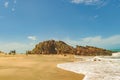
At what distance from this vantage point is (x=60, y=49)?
3491cm

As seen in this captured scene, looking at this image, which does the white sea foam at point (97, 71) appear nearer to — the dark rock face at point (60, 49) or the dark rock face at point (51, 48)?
the dark rock face at point (60, 49)

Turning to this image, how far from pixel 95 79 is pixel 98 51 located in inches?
1062

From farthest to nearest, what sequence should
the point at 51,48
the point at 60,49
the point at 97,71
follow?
the point at 51,48 < the point at 60,49 < the point at 97,71

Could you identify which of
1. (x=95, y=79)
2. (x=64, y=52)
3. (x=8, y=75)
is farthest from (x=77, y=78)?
(x=64, y=52)

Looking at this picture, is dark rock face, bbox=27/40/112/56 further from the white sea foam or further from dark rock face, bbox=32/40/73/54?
the white sea foam

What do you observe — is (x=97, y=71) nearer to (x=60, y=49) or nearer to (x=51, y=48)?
(x=60, y=49)

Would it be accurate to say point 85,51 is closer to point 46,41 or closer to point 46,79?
point 46,41

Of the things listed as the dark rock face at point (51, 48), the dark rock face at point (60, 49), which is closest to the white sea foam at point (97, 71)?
the dark rock face at point (60, 49)

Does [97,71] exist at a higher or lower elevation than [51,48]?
lower

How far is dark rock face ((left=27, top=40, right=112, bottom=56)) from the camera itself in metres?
34.4

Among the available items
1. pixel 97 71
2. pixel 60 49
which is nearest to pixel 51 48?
pixel 60 49

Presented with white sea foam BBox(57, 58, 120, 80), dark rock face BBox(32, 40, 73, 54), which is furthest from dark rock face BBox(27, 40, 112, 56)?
white sea foam BBox(57, 58, 120, 80)

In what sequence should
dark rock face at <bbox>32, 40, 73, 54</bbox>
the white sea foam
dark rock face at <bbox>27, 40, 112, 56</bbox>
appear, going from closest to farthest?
the white sea foam → dark rock face at <bbox>27, 40, 112, 56</bbox> → dark rock face at <bbox>32, 40, 73, 54</bbox>

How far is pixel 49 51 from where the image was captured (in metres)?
34.8
